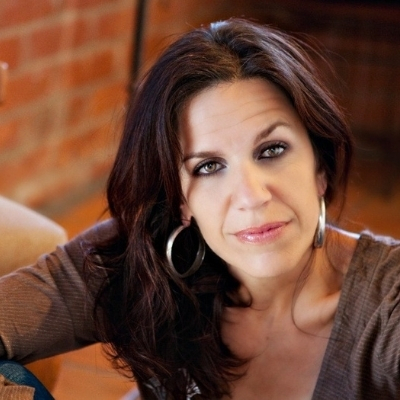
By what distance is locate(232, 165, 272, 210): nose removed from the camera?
4.29 ft

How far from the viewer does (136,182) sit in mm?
1419

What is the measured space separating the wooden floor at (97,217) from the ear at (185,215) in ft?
1.23

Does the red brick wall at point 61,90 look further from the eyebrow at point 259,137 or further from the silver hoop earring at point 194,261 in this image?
the eyebrow at point 259,137

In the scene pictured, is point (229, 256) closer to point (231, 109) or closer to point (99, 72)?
point (231, 109)

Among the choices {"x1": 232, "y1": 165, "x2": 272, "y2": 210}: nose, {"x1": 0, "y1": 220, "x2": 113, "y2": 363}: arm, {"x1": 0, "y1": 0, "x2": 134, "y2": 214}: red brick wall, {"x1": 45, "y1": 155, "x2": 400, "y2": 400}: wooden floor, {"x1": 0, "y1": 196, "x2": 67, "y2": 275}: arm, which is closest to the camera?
{"x1": 232, "y1": 165, "x2": 272, "y2": 210}: nose

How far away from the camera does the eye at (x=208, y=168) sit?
137cm

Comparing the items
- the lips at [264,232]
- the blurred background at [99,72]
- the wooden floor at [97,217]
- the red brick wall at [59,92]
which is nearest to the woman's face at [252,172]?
the lips at [264,232]

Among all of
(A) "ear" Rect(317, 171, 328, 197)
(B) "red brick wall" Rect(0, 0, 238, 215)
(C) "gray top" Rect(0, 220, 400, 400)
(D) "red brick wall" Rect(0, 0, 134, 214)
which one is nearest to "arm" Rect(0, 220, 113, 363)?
(C) "gray top" Rect(0, 220, 400, 400)

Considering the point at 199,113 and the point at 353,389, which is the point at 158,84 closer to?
the point at 199,113

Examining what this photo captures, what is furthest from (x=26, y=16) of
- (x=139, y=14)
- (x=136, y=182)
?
(x=136, y=182)

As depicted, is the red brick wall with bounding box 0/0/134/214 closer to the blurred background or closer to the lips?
the blurred background

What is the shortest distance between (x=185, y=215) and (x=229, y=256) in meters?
0.12

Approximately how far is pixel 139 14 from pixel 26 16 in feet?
1.21

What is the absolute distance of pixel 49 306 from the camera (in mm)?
1458
